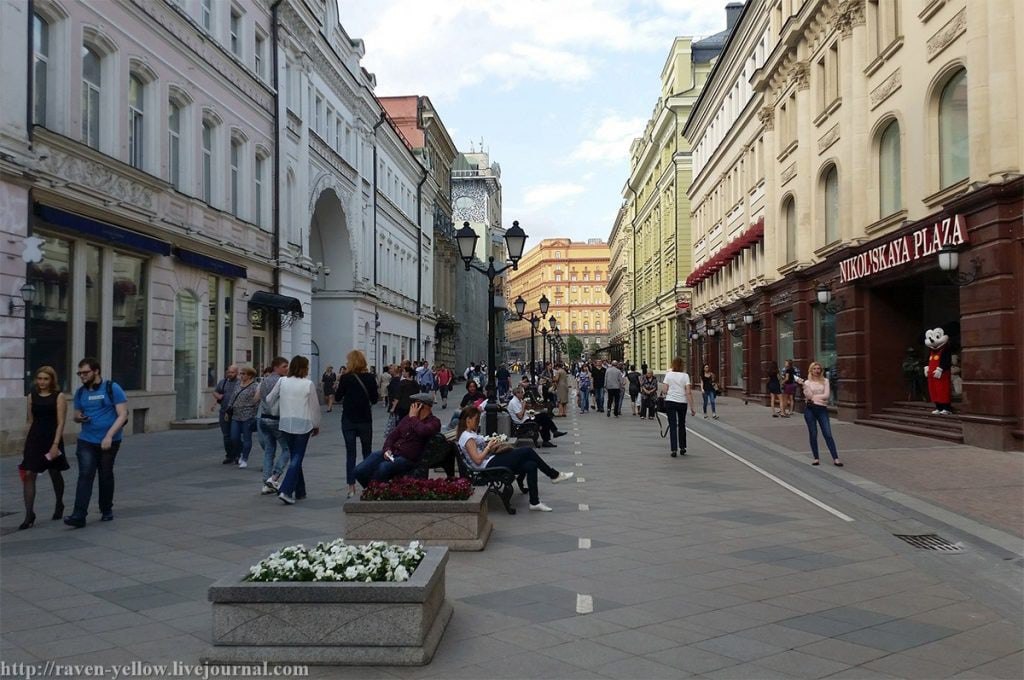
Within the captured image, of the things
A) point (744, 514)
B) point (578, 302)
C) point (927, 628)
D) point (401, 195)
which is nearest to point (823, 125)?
point (744, 514)

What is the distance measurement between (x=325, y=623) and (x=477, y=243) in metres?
A: 79.7

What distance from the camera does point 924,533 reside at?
29.0ft

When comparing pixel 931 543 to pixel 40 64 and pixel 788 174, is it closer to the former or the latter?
pixel 40 64

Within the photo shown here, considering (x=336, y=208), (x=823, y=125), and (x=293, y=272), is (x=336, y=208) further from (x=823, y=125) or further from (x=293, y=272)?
(x=823, y=125)

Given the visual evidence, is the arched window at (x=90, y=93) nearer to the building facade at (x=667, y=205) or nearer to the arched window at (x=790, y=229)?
the arched window at (x=790, y=229)

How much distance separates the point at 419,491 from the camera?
798 cm

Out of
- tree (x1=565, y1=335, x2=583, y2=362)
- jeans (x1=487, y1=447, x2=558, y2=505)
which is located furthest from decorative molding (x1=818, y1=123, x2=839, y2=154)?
tree (x1=565, y1=335, x2=583, y2=362)

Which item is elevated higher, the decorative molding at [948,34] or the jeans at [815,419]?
the decorative molding at [948,34]

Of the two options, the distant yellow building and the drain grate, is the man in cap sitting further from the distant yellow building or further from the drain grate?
the distant yellow building

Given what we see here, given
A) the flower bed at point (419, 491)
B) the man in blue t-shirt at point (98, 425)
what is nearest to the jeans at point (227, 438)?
the man in blue t-shirt at point (98, 425)

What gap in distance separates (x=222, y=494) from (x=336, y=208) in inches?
1119

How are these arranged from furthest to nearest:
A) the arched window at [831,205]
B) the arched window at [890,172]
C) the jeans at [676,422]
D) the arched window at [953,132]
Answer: the arched window at [831,205], the arched window at [890,172], the arched window at [953,132], the jeans at [676,422]

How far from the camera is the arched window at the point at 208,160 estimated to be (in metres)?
24.2

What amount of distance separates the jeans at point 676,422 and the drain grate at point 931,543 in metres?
7.64
